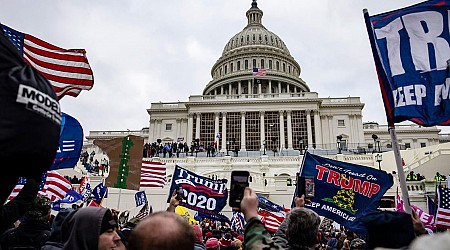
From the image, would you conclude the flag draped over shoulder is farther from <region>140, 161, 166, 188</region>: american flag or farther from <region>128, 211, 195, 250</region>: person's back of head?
<region>128, 211, 195, 250</region>: person's back of head

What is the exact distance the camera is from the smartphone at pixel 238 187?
2371 mm

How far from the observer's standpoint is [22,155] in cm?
150

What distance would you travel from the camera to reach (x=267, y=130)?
175 feet

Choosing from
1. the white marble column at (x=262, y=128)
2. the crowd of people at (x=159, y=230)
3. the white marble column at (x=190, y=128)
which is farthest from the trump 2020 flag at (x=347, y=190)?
the white marble column at (x=190, y=128)

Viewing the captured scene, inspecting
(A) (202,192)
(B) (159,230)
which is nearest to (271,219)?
(A) (202,192)

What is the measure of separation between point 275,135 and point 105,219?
5082 centimetres

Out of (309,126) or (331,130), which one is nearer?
(309,126)

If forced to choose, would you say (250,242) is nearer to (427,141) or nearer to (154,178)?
(154,178)

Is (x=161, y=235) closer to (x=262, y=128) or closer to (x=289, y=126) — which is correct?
(x=262, y=128)

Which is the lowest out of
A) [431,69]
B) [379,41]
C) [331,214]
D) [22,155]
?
[331,214]

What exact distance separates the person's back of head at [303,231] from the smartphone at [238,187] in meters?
0.67

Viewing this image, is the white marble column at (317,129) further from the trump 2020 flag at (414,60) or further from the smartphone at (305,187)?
the smartphone at (305,187)

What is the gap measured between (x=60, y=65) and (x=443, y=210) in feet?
30.4

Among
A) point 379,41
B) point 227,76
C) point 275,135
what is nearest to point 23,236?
point 379,41
